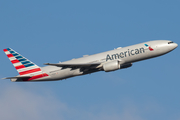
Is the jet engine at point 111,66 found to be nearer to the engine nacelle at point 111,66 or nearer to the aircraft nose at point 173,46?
the engine nacelle at point 111,66

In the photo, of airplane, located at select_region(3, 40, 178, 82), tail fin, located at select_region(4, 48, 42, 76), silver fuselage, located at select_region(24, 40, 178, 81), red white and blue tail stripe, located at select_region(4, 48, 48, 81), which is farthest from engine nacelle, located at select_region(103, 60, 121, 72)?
tail fin, located at select_region(4, 48, 42, 76)

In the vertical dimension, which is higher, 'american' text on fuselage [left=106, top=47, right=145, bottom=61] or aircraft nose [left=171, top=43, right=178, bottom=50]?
aircraft nose [left=171, top=43, right=178, bottom=50]

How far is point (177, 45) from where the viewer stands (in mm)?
52375

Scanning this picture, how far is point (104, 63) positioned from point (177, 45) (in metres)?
14.8

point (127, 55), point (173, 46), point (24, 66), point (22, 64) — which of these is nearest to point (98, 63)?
point (127, 55)

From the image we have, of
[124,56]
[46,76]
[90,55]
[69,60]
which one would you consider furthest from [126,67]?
[46,76]

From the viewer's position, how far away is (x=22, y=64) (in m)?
54.3

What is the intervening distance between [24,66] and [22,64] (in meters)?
0.63

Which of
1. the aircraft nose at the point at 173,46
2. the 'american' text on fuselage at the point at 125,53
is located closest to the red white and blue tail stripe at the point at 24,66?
the 'american' text on fuselage at the point at 125,53

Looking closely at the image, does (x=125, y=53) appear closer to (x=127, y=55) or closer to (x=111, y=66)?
(x=127, y=55)

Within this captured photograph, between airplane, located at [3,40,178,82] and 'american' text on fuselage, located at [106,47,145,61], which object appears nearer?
airplane, located at [3,40,178,82]

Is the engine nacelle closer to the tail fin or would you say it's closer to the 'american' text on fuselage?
the 'american' text on fuselage

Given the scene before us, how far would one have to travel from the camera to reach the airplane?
5078 centimetres

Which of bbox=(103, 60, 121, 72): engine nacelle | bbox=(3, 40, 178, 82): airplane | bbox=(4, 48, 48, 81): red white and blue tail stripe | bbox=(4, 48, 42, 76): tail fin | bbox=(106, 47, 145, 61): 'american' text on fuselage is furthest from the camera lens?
bbox=(4, 48, 42, 76): tail fin
